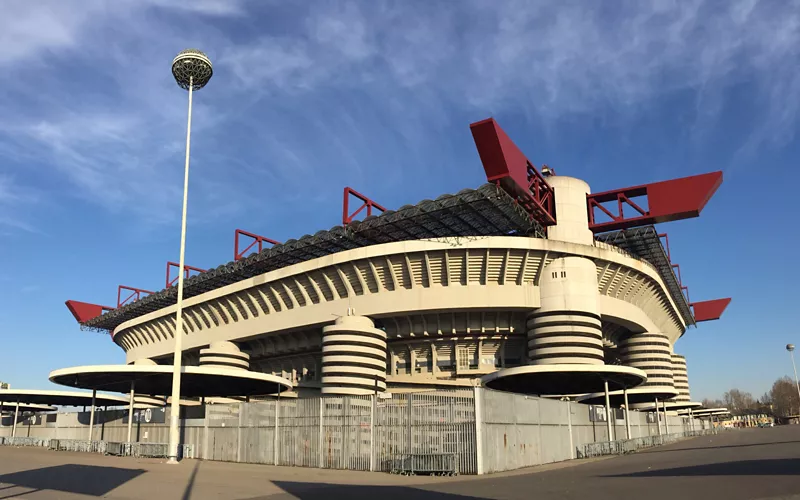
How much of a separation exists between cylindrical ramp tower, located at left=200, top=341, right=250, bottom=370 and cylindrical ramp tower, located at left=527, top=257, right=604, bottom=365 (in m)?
36.9

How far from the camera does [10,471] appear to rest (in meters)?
27.4

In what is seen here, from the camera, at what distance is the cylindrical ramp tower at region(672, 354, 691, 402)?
321ft

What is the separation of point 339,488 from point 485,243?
36735 millimetres

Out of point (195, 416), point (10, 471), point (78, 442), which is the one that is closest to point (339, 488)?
point (10, 471)

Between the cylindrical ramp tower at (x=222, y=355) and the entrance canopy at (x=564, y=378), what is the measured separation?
40.7 m

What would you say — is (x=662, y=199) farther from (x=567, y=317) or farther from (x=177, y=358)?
(x=177, y=358)

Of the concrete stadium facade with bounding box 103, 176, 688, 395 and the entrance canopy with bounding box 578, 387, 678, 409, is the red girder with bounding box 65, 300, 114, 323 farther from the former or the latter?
the entrance canopy with bounding box 578, 387, 678, 409

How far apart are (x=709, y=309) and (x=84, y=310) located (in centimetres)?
11296

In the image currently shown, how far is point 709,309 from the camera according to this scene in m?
114

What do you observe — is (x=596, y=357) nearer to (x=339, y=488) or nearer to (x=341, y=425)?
(x=341, y=425)

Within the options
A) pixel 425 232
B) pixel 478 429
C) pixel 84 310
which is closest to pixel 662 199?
pixel 425 232

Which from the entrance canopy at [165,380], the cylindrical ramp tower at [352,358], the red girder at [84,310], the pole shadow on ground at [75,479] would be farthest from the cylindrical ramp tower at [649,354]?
the red girder at [84,310]

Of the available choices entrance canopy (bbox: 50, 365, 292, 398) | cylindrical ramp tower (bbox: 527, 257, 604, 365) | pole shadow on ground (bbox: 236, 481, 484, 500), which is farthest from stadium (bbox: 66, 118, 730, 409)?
pole shadow on ground (bbox: 236, 481, 484, 500)

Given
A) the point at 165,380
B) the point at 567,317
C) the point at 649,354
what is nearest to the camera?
the point at 165,380
